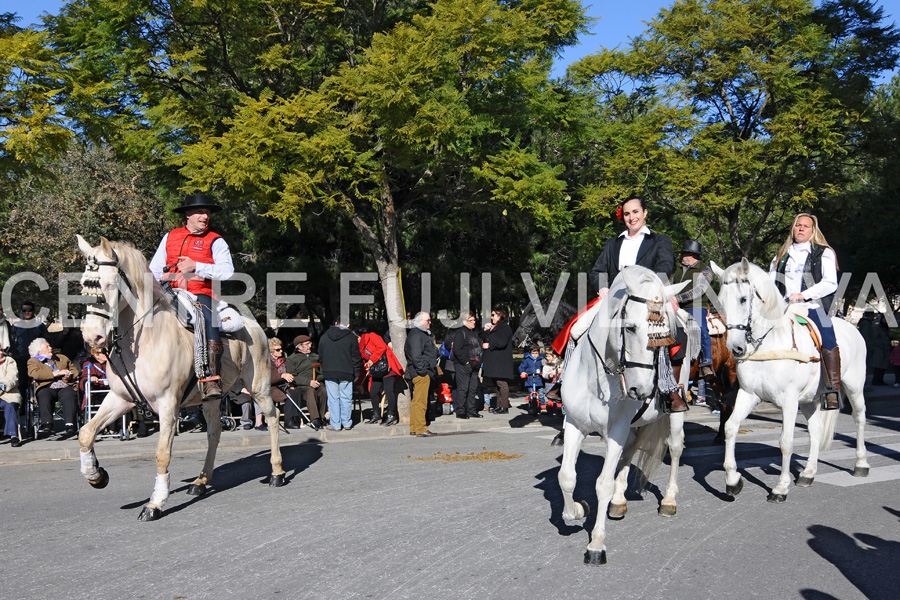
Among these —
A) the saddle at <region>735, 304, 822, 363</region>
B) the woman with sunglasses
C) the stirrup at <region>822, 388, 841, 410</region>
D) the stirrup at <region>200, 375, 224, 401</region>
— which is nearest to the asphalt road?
the stirrup at <region>822, 388, 841, 410</region>

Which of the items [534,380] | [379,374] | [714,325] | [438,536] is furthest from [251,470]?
[534,380]

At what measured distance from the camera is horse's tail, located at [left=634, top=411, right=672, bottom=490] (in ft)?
23.1

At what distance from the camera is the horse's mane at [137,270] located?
7227mm

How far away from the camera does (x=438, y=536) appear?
647 cm

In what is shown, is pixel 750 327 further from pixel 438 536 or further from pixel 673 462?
pixel 438 536

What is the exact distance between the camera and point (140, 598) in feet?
16.6

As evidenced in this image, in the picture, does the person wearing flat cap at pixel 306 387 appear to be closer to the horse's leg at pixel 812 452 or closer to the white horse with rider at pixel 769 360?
the white horse with rider at pixel 769 360

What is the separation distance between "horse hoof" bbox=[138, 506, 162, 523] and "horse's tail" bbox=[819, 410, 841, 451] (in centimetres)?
729

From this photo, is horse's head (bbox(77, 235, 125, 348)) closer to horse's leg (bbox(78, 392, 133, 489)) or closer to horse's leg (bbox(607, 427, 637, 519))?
horse's leg (bbox(78, 392, 133, 489))

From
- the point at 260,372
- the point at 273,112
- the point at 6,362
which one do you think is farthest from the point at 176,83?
the point at 260,372

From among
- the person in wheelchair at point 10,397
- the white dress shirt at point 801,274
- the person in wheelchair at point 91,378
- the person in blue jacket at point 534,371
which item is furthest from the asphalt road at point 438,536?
the person in blue jacket at point 534,371

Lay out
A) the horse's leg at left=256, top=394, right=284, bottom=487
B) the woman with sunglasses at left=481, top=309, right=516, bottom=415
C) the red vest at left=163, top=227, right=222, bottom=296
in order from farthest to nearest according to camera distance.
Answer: the woman with sunglasses at left=481, top=309, right=516, bottom=415, the horse's leg at left=256, top=394, right=284, bottom=487, the red vest at left=163, top=227, right=222, bottom=296

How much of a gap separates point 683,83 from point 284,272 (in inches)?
467

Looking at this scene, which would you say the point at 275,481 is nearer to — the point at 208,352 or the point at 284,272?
the point at 208,352
